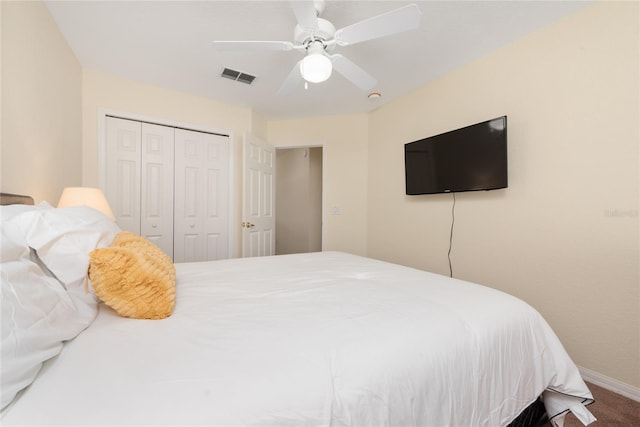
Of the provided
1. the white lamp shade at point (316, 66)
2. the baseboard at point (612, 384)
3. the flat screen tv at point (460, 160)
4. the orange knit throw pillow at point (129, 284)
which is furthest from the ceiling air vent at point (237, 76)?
the baseboard at point (612, 384)

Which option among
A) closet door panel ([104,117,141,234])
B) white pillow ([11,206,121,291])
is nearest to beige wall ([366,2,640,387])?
white pillow ([11,206,121,291])

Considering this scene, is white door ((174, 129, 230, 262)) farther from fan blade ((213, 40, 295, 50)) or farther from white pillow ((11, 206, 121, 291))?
white pillow ((11, 206, 121, 291))

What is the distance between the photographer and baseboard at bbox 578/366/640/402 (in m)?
1.52

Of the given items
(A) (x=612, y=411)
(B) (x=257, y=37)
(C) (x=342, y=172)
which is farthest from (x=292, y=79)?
(A) (x=612, y=411)

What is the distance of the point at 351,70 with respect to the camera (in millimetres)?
1846

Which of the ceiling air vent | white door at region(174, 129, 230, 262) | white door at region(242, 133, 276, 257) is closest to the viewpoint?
the ceiling air vent

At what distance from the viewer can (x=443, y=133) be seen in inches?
99.8

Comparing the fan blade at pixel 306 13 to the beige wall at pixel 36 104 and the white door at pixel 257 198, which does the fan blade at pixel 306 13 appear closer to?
the beige wall at pixel 36 104

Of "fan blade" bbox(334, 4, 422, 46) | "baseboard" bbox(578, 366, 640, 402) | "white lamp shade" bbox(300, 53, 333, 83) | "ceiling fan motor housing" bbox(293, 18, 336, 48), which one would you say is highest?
"ceiling fan motor housing" bbox(293, 18, 336, 48)

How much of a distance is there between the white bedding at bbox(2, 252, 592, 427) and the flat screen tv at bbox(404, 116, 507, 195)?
4.31ft

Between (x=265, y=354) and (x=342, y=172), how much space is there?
3.19 metres

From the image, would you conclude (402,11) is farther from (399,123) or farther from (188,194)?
(188,194)

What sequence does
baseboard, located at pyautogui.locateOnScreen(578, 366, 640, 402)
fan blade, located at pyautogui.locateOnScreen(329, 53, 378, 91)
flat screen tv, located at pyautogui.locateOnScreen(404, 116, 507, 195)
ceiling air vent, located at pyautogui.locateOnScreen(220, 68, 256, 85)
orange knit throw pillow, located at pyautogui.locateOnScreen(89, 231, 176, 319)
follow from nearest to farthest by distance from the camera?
orange knit throw pillow, located at pyautogui.locateOnScreen(89, 231, 176, 319) < baseboard, located at pyautogui.locateOnScreen(578, 366, 640, 402) < fan blade, located at pyautogui.locateOnScreen(329, 53, 378, 91) < flat screen tv, located at pyautogui.locateOnScreen(404, 116, 507, 195) < ceiling air vent, located at pyautogui.locateOnScreen(220, 68, 256, 85)

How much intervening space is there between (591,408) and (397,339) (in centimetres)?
161
